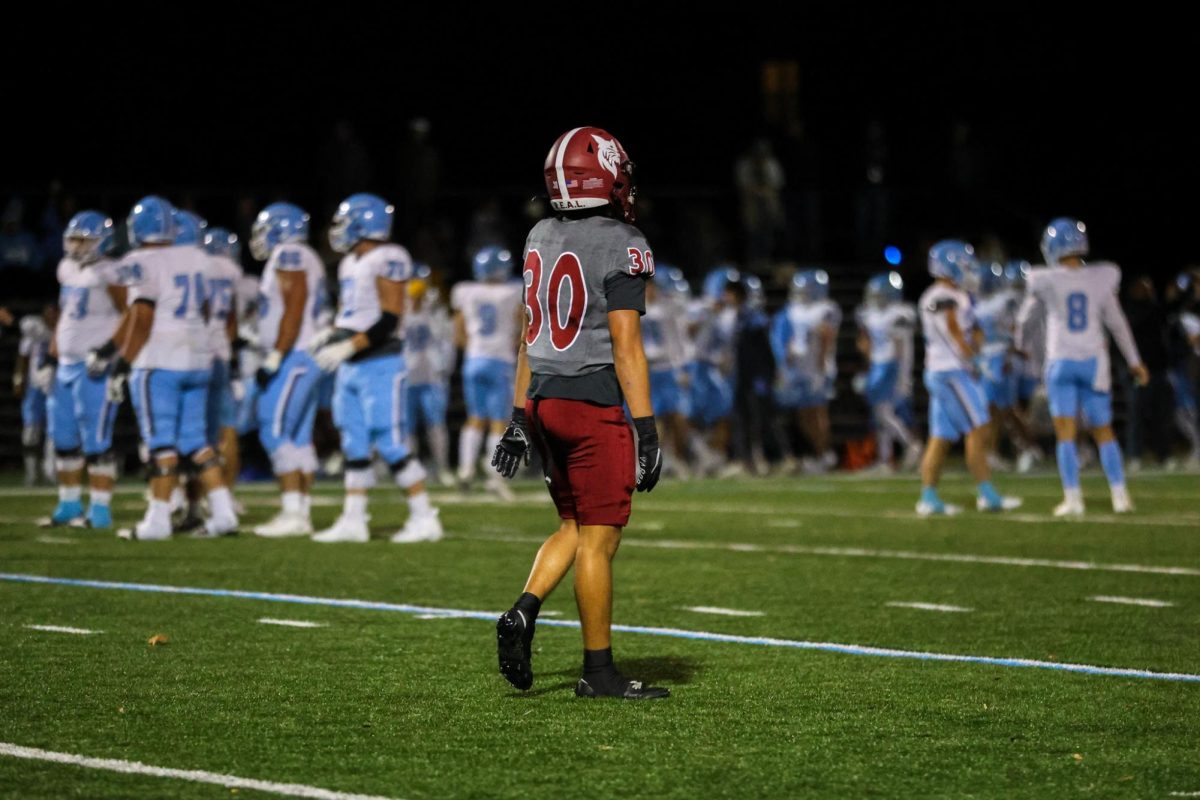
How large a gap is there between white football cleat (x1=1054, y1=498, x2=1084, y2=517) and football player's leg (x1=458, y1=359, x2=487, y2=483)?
18.9 feet

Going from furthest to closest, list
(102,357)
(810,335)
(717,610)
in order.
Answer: (810,335) → (102,357) → (717,610)

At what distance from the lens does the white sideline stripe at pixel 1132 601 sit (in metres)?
8.74

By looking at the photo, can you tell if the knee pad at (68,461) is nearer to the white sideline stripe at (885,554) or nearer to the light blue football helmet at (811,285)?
the white sideline stripe at (885,554)

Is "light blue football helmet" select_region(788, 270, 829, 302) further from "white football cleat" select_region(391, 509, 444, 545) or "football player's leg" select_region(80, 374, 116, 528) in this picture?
"football player's leg" select_region(80, 374, 116, 528)

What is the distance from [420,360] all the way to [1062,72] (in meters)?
12.9

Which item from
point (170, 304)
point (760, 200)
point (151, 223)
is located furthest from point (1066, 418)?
point (760, 200)

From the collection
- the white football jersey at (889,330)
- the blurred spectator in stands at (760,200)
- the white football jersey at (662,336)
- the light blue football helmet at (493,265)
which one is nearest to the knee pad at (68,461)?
the light blue football helmet at (493,265)

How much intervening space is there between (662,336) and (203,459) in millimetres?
9515

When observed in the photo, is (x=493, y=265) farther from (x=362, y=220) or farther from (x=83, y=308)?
(x=362, y=220)

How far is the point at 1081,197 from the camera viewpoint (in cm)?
2759

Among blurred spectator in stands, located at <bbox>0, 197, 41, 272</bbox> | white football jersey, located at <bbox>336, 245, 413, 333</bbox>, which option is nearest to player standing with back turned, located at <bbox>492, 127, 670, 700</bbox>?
white football jersey, located at <bbox>336, 245, 413, 333</bbox>

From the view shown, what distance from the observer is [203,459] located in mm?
11945

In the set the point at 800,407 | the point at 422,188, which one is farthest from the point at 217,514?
the point at 422,188

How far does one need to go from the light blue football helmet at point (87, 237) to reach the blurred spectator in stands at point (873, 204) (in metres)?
14.2
